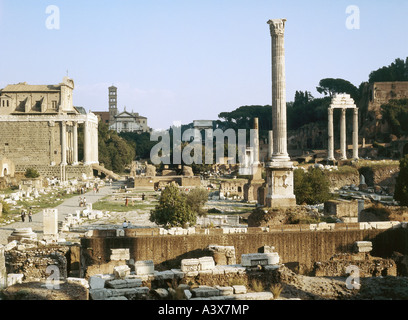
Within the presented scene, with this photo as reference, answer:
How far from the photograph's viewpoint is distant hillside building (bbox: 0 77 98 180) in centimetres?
5725

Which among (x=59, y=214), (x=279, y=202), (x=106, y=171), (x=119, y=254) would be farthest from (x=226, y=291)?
(x=106, y=171)

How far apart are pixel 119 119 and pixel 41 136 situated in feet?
250

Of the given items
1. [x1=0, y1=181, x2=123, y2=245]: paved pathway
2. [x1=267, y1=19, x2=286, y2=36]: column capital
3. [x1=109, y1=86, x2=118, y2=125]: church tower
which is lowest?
[x1=0, y1=181, x2=123, y2=245]: paved pathway

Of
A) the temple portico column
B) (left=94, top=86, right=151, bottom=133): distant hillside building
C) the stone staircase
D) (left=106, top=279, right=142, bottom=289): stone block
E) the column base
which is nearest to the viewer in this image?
(left=106, top=279, right=142, bottom=289): stone block

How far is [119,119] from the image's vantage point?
134000mm

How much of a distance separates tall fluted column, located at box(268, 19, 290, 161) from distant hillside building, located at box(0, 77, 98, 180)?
39620 millimetres

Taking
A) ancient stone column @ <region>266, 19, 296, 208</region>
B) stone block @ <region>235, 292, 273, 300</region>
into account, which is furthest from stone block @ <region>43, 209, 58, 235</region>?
stone block @ <region>235, 292, 273, 300</region>

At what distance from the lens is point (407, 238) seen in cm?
1403

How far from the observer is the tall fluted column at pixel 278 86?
19.2 m

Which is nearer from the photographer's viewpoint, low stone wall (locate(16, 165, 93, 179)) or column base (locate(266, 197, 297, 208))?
column base (locate(266, 197, 297, 208))

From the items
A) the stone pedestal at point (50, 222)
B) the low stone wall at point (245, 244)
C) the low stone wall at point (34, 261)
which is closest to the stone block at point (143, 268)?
the low stone wall at point (245, 244)

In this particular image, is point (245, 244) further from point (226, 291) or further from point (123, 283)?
point (123, 283)

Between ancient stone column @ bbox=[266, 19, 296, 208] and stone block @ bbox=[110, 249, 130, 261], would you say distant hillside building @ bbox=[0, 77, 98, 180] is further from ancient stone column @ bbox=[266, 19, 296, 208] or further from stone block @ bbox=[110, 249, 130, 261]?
stone block @ bbox=[110, 249, 130, 261]
